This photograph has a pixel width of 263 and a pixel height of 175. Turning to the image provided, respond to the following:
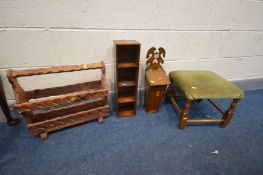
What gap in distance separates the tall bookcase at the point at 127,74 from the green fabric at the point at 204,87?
0.41 m

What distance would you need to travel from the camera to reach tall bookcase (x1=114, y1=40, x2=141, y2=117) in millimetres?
1292

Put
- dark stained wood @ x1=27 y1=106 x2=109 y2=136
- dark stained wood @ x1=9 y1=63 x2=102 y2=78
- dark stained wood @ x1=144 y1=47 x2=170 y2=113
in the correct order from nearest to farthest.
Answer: dark stained wood @ x1=9 y1=63 x2=102 y2=78 < dark stained wood @ x1=27 y1=106 x2=109 y2=136 < dark stained wood @ x1=144 y1=47 x2=170 y2=113

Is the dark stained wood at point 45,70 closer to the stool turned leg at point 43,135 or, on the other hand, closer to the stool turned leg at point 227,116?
the stool turned leg at point 43,135

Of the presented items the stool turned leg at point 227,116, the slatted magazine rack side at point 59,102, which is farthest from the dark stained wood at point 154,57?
the stool turned leg at point 227,116

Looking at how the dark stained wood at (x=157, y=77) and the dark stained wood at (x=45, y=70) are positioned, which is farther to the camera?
the dark stained wood at (x=157, y=77)

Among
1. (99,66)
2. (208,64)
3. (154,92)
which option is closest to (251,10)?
(208,64)

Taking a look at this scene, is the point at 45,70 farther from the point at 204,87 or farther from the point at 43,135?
the point at 204,87

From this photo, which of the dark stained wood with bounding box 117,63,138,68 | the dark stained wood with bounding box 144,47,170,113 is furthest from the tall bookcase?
A: the dark stained wood with bounding box 144,47,170,113

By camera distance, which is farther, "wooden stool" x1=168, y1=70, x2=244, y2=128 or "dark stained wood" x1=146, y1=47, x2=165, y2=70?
"dark stained wood" x1=146, y1=47, x2=165, y2=70

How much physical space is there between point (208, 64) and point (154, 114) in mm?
866

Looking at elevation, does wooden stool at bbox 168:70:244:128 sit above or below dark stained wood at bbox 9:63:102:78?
below

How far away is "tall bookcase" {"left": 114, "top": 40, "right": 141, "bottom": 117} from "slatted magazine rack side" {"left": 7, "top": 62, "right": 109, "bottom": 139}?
151 mm

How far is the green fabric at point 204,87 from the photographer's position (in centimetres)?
124

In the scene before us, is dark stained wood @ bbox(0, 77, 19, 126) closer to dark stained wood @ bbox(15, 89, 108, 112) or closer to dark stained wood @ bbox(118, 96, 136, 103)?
dark stained wood @ bbox(15, 89, 108, 112)
